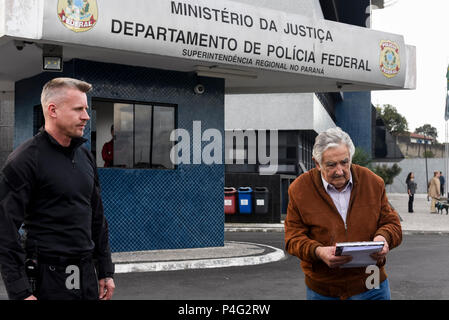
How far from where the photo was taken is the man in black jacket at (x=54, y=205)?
339cm

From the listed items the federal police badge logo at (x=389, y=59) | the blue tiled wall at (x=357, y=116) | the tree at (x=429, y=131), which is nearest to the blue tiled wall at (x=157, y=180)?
the federal police badge logo at (x=389, y=59)

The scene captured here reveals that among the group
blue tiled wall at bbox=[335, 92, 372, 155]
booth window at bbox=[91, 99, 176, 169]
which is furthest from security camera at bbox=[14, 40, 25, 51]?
blue tiled wall at bbox=[335, 92, 372, 155]

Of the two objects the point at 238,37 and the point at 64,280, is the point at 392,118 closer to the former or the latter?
the point at 238,37

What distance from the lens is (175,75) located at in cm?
1302

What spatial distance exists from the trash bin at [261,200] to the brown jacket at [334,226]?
54.2ft

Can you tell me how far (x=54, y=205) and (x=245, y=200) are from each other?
17.2m

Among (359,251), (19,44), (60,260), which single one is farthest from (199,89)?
(60,260)

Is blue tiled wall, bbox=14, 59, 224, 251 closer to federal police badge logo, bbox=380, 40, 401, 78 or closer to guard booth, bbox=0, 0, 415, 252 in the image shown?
guard booth, bbox=0, 0, 415, 252

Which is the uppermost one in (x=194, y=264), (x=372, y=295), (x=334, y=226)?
(x=334, y=226)

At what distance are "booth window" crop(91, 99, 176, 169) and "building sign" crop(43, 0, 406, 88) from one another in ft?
6.05

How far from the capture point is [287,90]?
15508mm

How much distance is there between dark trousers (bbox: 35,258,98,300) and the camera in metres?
3.49
